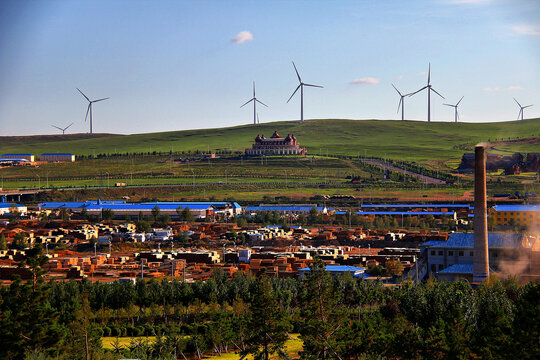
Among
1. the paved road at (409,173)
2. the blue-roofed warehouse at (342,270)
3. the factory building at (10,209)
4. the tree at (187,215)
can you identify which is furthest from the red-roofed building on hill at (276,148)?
the blue-roofed warehouse at (342,270)

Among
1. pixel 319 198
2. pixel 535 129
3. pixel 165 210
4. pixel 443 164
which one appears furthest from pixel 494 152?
pixel 165 210

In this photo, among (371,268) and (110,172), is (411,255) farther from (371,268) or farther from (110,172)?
(110,172)

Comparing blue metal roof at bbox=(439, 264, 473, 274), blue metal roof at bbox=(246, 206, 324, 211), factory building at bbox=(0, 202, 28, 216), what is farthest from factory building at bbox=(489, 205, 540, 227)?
factory building at bbox=(0, 202, 28, 216)

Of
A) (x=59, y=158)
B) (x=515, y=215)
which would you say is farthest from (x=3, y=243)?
(x=59, y=158)

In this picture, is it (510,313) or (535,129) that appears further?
(535,129)

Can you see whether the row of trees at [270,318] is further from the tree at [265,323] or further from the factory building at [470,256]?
the factory building at [470,256]

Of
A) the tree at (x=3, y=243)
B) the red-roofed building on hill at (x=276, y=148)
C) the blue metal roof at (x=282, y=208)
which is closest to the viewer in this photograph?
the tree at (x=3, y=243)
